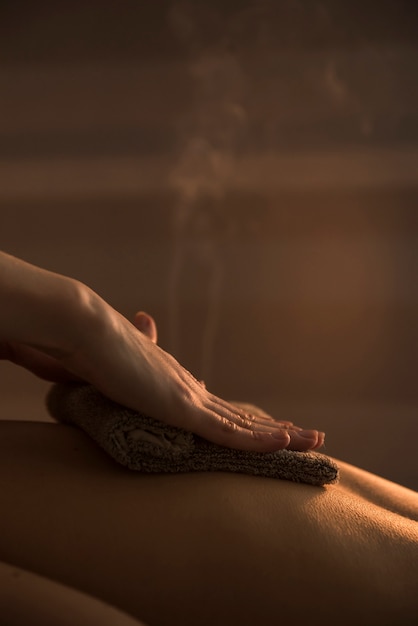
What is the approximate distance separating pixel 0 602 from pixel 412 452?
1921 mm

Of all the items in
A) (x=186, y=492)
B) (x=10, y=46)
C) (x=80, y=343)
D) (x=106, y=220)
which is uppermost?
(x=10, y=46)

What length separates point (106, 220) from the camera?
93.3 inches

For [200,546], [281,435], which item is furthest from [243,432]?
[200,546]

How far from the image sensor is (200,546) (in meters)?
0.73

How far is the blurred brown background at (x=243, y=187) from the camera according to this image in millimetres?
2334

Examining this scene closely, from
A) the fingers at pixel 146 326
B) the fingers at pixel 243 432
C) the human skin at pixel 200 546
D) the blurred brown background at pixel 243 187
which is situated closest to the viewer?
the human skin at pixel 200 546

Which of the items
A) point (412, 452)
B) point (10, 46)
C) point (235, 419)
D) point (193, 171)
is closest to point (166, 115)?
point (193, 171)

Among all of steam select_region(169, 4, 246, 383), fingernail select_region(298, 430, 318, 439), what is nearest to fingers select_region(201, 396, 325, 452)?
fingernail select_region(298, 430, 318, 439)

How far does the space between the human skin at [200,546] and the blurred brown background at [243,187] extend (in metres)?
1.58

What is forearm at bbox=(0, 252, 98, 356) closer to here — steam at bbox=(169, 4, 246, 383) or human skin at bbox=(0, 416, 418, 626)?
human skin at bbox=(0, 416, 418, 626)

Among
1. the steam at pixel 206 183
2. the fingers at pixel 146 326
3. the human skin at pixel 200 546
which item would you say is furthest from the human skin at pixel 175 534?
the steam at pixel 206 183

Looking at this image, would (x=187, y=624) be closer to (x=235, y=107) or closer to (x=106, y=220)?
(x=106, y=220)

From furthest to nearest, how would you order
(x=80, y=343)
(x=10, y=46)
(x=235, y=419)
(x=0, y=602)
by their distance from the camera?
1. (x=10, y=46)
2. (x=235, y=419)
3. (x=80, y=343)
4. (x=0, y=602)

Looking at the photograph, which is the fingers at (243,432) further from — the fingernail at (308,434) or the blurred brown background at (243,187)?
the blurred brown background at (243,187)
